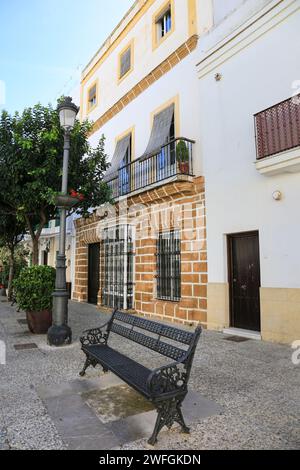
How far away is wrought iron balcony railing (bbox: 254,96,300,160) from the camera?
566cm

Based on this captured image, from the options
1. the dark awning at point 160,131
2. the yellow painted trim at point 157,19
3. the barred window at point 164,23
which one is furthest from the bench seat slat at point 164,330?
the barred window at point 164,23

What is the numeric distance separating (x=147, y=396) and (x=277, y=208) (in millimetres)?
4655

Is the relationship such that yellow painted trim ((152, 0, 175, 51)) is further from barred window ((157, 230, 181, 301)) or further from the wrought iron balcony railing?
barred window ((157, 230, 181, 301))

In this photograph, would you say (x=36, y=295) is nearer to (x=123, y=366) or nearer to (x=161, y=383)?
(x=123, y=366)

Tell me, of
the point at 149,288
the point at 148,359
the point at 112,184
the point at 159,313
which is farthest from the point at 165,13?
the point at 148,359

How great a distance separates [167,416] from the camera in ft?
8.67

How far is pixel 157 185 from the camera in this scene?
851 centimetres

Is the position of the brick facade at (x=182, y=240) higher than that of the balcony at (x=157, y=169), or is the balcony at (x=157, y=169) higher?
the balcony at (x=157, y=169)

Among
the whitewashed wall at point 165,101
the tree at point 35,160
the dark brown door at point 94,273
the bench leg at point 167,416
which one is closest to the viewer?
the bench leg at point 167,416

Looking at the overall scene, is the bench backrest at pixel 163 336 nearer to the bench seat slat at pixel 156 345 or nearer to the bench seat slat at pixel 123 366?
the bench seat slat at pixel 156 345

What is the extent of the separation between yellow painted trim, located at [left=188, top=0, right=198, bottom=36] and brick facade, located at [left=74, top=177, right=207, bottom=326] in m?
4.00

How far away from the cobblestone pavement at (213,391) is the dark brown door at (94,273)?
5.85m

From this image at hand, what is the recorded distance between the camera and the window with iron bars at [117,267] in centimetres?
1009

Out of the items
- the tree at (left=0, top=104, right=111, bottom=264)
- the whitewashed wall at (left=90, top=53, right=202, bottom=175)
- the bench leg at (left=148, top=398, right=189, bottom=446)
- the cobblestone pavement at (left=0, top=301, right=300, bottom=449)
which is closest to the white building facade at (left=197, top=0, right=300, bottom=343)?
the whitewashed wall at (left=90, top=53, right=202, bottom=175)
